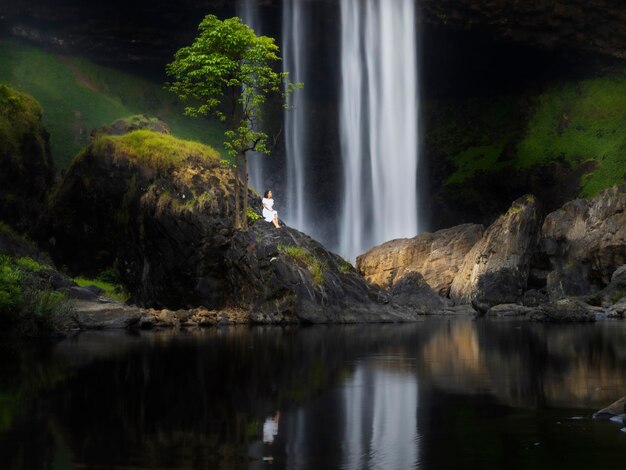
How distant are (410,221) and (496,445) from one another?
54280 mm

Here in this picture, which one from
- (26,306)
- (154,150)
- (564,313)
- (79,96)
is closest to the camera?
(26,306)

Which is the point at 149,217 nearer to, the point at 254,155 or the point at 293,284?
the point at 293,284

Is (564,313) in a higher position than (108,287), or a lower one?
lower

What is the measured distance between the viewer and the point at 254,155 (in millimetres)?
70375

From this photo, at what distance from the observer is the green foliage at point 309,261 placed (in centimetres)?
3306

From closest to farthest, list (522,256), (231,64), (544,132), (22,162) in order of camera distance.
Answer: (231,64) → (22,162) → (522,256) → (544,132)

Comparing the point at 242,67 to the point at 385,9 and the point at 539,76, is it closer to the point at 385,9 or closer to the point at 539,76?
the point at 385,9

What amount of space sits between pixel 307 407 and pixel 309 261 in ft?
77.1

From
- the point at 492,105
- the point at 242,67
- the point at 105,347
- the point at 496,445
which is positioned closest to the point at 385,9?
the point at 492,105

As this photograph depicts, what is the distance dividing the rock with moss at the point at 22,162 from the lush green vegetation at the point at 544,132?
36564 mm

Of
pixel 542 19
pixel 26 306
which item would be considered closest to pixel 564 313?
pixel 26 306

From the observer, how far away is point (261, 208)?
130ft

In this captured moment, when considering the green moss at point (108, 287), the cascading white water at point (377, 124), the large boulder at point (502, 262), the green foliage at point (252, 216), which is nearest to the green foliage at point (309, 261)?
the green foliage at point (252, 216)

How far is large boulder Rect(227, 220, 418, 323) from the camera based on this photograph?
31.8 meters
